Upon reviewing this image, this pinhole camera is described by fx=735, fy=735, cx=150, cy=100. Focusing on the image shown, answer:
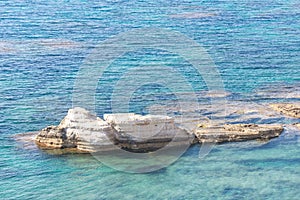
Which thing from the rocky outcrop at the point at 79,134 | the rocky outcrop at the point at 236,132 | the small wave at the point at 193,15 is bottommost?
the rocky outcrop at the point at 236,132

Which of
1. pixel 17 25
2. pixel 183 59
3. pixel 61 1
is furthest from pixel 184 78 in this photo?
pixel 61 1

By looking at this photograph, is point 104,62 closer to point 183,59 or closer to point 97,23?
point 183,59

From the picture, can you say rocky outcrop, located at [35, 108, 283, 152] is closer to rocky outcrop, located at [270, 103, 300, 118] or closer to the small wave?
rocky outcrop, located at [270, 103, 300, 118]

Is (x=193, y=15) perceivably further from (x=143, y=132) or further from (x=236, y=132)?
(x=143, y=132)

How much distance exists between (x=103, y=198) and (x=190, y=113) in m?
20.9

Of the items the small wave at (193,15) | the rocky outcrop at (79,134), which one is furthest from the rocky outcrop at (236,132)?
the small wave at (193,15)

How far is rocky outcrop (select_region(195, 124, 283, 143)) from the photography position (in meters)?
62.3

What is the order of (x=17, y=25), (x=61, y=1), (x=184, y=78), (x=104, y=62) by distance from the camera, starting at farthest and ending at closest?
(x=61, y=1) → (x=17, y=25) → (x=104, y=62) → (x=184, y=78)

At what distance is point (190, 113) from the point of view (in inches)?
2749

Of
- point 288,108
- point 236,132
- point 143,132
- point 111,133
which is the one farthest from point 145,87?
point 111,133

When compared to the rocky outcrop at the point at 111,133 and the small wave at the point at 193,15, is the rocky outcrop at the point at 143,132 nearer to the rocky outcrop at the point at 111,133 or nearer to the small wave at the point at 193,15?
the rocky outcrop at the point at 111,133

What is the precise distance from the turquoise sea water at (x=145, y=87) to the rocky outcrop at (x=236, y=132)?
1.12 meters

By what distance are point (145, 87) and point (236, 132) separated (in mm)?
18060

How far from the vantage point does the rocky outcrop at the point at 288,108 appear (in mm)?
69500
